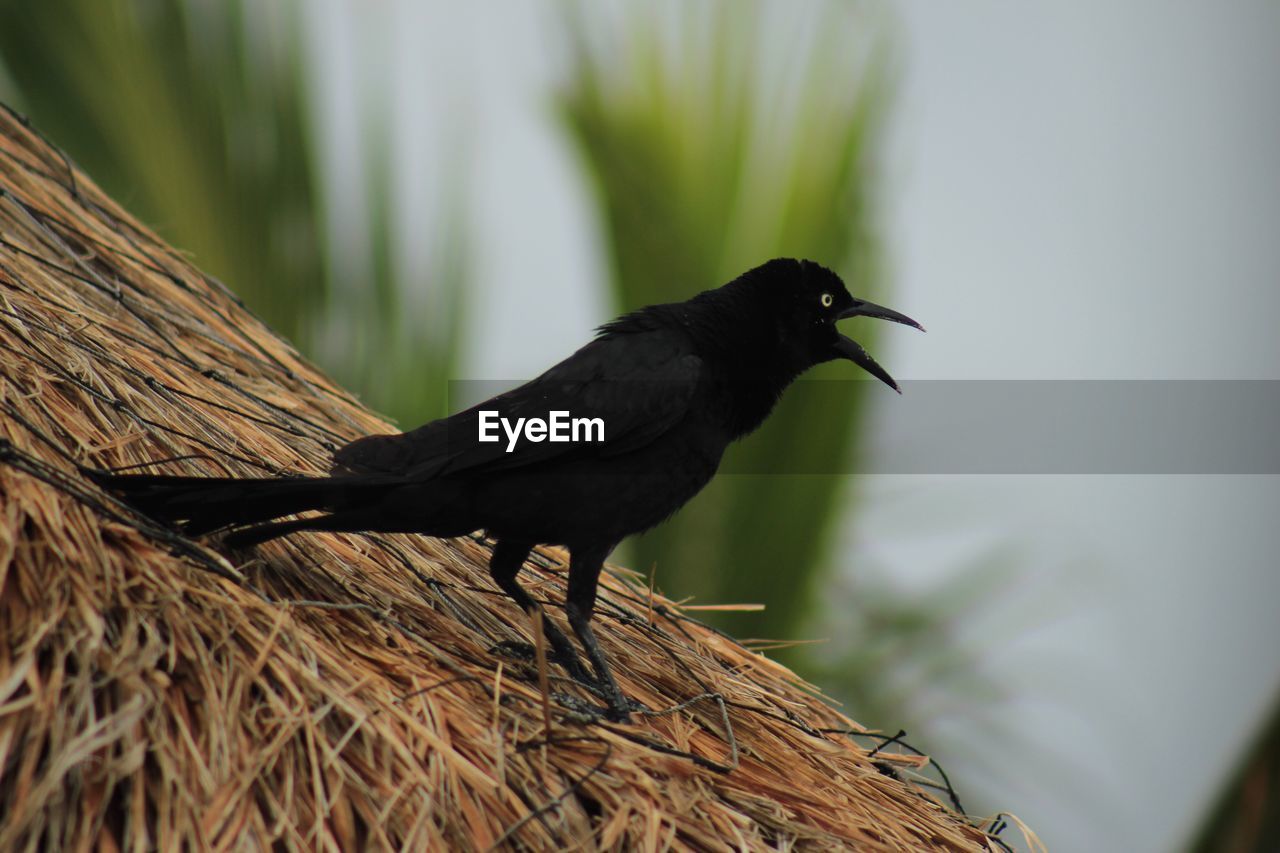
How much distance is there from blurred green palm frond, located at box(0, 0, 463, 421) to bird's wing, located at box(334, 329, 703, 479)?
73.6 inches

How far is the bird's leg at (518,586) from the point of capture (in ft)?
9.04

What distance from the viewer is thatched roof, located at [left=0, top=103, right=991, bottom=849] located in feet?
5.94

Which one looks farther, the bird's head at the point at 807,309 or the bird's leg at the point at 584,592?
the bird's head at the point at 807,309

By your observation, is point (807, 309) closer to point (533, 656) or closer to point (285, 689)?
point (533, 656)

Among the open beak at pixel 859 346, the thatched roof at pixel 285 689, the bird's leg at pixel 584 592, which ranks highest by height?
the open beak at pixel 859 346

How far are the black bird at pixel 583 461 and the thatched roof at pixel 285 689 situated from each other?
11 cm

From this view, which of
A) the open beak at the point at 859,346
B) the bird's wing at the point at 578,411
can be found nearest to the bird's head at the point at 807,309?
the open beak at the point at 859,346

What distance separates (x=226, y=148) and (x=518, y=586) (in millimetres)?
2540

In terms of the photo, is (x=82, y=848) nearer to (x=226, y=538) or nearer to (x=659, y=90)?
(x=226, y=538)

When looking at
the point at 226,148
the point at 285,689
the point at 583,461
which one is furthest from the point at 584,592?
the point at 226,148

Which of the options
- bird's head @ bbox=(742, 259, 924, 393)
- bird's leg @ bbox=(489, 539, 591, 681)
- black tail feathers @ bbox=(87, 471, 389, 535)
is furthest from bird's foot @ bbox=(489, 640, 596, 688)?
bird's head @ bbox=(742, 259, 924, 393)

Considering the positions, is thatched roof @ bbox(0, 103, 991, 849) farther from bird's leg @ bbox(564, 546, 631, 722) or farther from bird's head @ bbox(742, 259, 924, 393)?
bird's head @ bbox(742, 259, 924, 393)

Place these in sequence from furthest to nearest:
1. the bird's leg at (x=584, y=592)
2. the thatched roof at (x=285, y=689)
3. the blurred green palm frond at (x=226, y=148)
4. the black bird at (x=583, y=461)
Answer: the blurred green palm frond at (x=226, y=148) → the bird's leg at (x=584, y=592) → the black bird at (x=583, y=461) → the thatched roof at (x=285, y=689)

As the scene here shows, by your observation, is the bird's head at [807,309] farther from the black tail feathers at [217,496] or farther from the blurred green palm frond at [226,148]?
the blurred green palm frond at [226,148]
